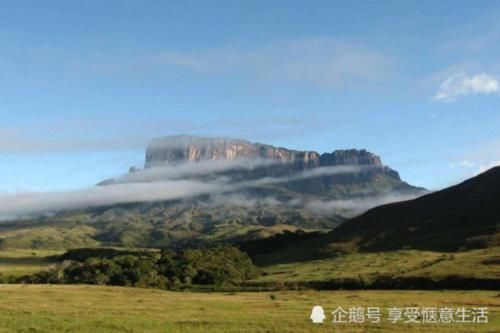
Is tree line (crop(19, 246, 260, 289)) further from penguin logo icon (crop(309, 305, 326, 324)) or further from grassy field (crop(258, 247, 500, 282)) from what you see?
penguin logo icon (crop(309, 305, 326, 324))

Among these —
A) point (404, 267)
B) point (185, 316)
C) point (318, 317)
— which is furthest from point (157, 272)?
point (318, 317)

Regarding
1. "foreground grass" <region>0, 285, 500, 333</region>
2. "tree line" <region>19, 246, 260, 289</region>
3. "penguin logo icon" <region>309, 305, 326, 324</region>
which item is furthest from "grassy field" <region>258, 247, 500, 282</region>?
"penguin logo icon" <region>309, 305, 326, 324</region>

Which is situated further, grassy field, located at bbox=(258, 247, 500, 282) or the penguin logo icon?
grassy field, located at bbox=(258, 247, 500, 282)

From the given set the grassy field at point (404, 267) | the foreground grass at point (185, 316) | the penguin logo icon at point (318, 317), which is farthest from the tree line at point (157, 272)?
the penguin logo icon at point (318, 317)

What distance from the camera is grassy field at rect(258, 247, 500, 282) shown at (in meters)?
118

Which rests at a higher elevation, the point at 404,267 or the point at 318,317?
the point at 318,317

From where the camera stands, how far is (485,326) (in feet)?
160

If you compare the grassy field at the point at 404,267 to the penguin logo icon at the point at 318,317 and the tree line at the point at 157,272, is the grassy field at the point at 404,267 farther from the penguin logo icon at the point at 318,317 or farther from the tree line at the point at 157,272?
the penguin logo icon at the point at 318,317

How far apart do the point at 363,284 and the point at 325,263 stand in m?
52.5

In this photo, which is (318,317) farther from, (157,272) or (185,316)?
(157,272)

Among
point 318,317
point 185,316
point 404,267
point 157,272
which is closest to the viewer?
point 318,317

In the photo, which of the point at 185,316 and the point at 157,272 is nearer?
the point at 185,316

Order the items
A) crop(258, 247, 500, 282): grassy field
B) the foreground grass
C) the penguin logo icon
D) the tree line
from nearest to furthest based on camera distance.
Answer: the foreground grass
the penguin logo icon
crop(258, 247, 500, 282): grassy field
the tree line

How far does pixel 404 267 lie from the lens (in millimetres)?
135250
